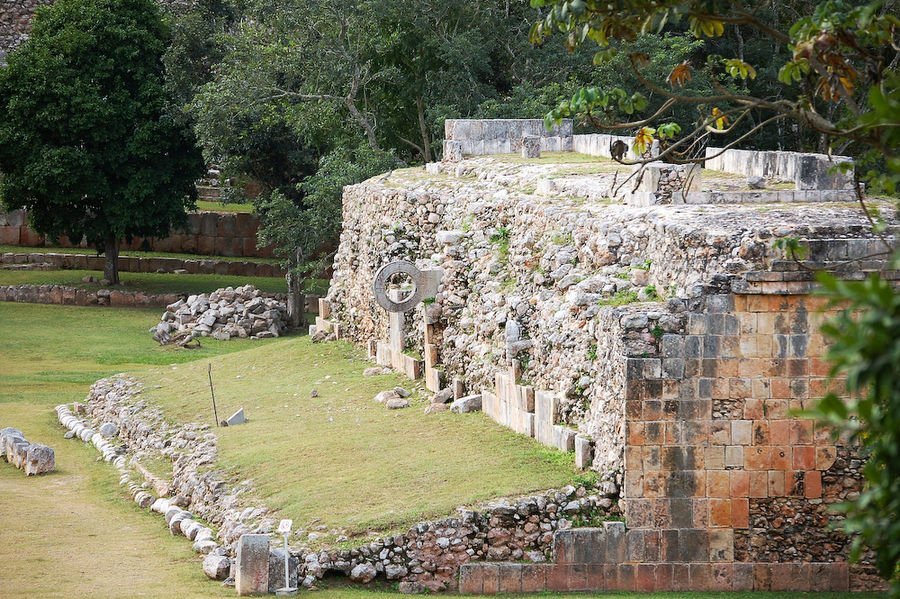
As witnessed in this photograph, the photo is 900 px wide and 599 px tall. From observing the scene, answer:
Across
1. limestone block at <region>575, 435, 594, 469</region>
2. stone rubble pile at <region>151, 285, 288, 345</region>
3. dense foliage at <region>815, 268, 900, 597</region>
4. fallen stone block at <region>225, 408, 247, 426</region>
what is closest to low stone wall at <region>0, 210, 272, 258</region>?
stone rubble pile at <region>151, 285, 288, 345</region>

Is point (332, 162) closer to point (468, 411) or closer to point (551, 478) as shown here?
point (468, 411)

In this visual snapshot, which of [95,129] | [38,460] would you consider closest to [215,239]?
[95,129]

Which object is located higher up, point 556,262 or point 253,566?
point 556,262

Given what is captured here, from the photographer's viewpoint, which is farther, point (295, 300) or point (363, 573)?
point (295, 300)

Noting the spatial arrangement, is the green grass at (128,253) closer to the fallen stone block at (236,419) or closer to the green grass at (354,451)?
the green grass at (354,451)

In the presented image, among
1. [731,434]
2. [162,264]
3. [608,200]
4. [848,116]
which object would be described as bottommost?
[731,434]

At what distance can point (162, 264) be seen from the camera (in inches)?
1518

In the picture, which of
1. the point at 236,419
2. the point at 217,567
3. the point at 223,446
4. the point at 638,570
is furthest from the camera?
the point at 236,419

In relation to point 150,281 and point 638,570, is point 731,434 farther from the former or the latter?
point 150,281

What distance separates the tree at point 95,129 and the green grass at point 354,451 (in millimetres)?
12426

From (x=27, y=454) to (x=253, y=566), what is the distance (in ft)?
24.1

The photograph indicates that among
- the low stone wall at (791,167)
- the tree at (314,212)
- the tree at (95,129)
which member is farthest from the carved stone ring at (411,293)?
the tree at (95,129)

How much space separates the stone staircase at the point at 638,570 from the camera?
11.1 meters

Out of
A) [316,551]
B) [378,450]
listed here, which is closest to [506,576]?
[316,551]
